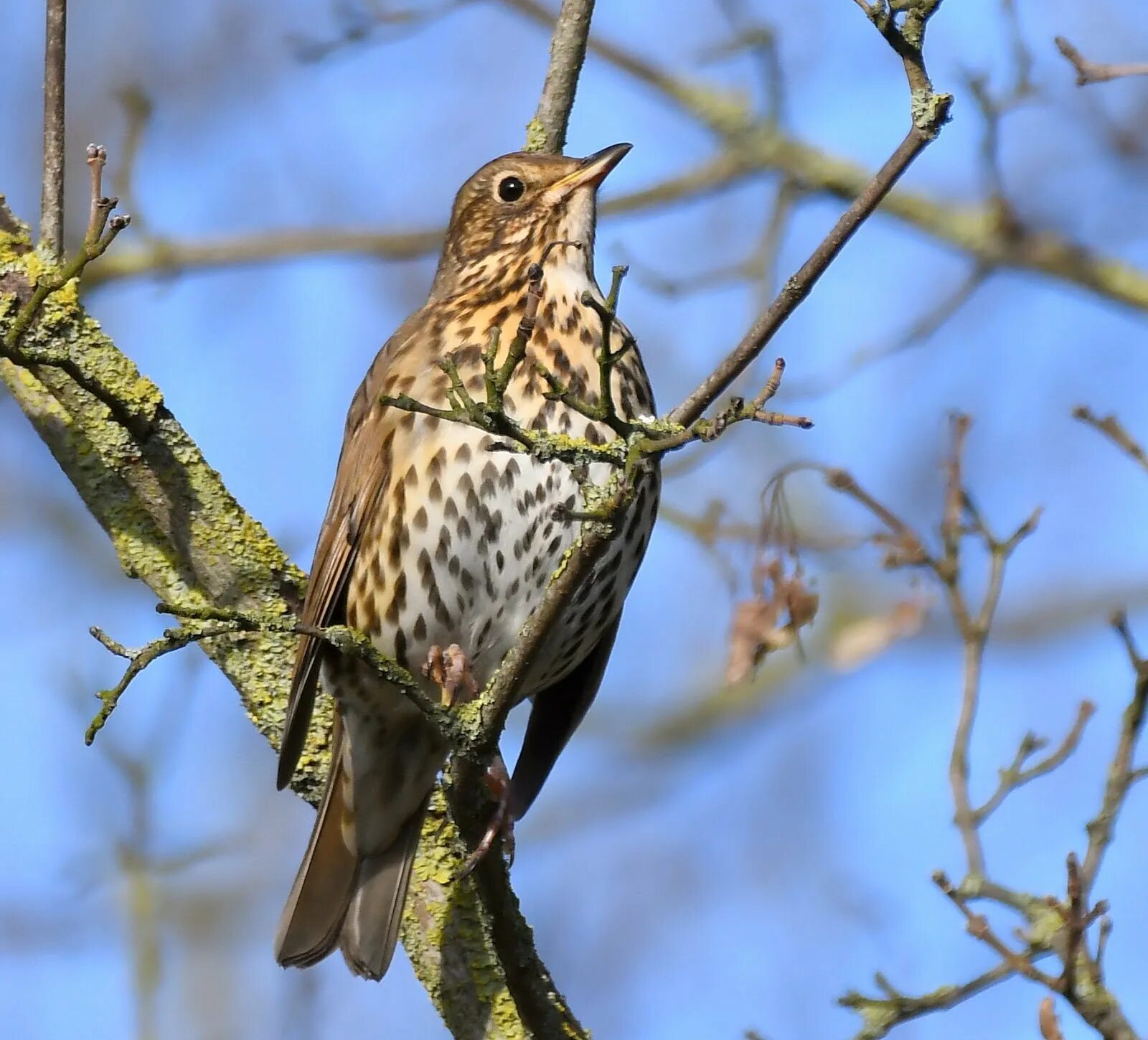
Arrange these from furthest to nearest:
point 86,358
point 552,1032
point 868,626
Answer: point 868,626
point 86,358
point 552,1032

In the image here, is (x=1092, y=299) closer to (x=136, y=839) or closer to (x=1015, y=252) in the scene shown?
(x=1015, y=252)

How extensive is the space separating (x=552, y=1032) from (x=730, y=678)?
3.31 ft

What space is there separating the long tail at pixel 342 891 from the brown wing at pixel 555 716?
35cm

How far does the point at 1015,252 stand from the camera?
612cm

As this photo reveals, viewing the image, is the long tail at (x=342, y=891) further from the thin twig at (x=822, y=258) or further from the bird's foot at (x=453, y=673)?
the thin twig at (x=822, y=258)

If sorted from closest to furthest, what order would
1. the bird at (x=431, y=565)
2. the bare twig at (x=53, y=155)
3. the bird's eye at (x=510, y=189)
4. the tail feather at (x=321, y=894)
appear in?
the bare twig at (x=53, y=155), the bird at (x=431, y=565), the tail feather at (x=321, y=894), the bird's eye at (x=510, y=189)

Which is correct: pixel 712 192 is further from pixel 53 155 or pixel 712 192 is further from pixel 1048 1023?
pixel 1048 1023

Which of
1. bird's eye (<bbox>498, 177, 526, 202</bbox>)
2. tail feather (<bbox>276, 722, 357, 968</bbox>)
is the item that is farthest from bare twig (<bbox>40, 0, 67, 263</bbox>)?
tail feather (<bbox>276, 722, 357, 968</bbox>)

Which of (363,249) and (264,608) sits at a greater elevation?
(363,249)

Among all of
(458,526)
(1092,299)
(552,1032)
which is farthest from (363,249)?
(552,1032)

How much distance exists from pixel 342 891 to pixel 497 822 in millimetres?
1325

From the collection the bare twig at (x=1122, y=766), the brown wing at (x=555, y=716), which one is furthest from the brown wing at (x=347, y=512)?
the bare twig at (x=1122, y=766)

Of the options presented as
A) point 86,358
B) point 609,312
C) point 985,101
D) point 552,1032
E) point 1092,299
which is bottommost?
point 552,1032

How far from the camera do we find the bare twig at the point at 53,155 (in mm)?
4164
